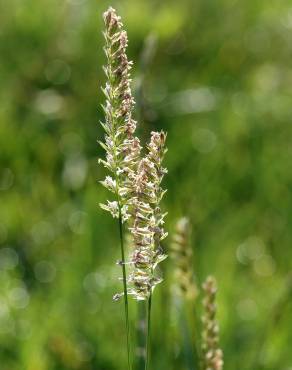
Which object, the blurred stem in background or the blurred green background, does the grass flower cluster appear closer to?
the blurred green background

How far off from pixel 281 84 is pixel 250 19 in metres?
0.66

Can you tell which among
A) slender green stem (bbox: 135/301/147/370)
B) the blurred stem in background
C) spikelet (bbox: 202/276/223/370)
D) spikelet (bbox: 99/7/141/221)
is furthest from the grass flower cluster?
the blurred stem in background

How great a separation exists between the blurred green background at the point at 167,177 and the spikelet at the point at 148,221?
0.55 metres

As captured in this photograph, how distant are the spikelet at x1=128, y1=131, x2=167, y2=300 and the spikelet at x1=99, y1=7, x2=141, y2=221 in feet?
0.05

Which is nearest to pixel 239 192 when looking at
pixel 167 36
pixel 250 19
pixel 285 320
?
pixel 285 320

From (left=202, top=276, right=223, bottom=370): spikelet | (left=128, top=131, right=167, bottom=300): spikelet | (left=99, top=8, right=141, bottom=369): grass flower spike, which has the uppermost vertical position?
(left=99, top=8, right=141, bottom=369): grass flower spike

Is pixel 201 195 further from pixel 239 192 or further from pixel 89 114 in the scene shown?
pixel 89 114

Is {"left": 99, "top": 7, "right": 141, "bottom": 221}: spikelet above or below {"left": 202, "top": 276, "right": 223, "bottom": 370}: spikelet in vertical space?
above

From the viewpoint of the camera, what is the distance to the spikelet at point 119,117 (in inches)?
30.6

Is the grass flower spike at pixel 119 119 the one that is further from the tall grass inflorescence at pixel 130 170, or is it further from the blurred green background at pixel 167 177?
the blurred green background at pixel 167 177

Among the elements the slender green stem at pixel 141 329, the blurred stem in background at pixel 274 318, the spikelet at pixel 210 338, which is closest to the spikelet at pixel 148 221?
the spikelet at pixel 210 338

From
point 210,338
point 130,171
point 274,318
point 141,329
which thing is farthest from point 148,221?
point 274,318

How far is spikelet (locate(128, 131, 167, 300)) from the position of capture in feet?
2.59

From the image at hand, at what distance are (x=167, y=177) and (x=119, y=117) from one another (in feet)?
5.26
